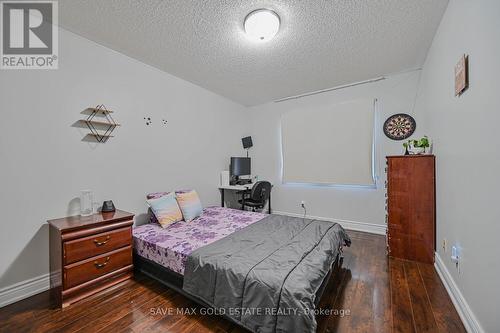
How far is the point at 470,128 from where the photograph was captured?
4.87ft

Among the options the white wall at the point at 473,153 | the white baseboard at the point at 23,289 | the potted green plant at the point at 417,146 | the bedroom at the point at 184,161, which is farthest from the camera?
the potted green plant at the point at 417,146

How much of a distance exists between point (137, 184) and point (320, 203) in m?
3.30

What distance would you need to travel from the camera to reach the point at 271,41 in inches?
94.2

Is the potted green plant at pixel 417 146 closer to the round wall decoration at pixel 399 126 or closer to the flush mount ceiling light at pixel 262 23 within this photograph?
the round wall decoration at pixel 399 126

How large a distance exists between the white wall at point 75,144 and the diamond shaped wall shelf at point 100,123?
72 millimetres

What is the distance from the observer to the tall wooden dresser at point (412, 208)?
2400 millimetres

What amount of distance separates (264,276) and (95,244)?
1642 millimetres

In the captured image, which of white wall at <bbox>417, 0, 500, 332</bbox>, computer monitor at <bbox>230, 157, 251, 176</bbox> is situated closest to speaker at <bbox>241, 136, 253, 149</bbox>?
computer monitor at <bbox>230, 157, 251, 176</bbox>

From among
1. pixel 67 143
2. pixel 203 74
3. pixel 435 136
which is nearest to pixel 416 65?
pixel 435 136

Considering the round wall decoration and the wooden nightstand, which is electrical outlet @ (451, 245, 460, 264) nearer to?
the round wall decoration

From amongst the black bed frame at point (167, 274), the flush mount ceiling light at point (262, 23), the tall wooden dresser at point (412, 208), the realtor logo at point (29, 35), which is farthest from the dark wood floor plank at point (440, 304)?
the realtor logo at point (29, 35)

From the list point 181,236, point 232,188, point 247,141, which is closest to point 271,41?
point 181,236

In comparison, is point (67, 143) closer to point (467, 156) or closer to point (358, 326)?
point (358, 326)

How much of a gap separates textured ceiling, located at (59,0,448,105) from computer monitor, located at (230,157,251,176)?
5.66 feet
